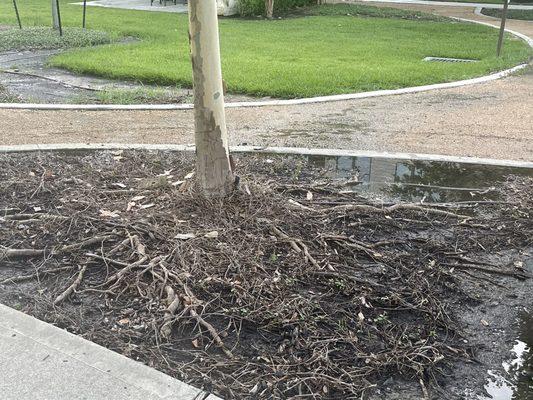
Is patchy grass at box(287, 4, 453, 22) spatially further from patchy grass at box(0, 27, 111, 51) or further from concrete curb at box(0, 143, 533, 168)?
concrete curb at box(0, 143, 533, 168)

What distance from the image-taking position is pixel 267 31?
55.0 ft

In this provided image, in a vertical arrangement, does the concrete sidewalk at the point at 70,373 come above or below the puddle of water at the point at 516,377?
above

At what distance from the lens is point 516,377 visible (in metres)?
3.19

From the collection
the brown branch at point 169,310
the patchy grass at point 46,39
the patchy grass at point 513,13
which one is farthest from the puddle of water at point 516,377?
the patchy grass at point 513,13

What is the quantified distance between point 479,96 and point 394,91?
1279 mm

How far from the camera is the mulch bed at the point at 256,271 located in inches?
125

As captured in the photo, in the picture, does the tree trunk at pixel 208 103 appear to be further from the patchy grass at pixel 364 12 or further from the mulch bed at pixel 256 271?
Answer: the patchy grass at pixel 364 12

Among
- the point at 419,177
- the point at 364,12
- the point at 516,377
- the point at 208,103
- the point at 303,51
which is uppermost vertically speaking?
the point at 208,103

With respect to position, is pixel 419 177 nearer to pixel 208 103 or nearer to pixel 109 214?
pixel 208 103

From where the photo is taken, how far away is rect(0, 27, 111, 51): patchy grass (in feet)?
45.6

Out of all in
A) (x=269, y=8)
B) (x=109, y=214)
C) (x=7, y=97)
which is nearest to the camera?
(x=109, y=214)

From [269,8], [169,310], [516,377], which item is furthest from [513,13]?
[169,310]

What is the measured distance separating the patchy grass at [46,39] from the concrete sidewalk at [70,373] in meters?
12.0

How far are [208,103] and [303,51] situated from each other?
30.8 ft
